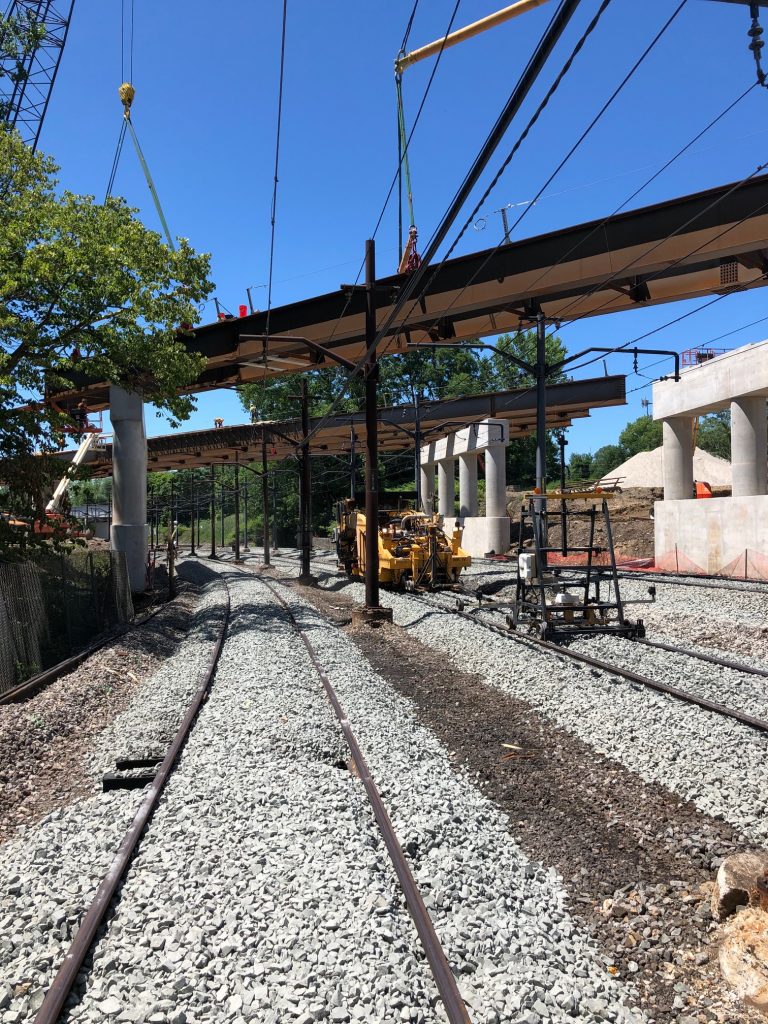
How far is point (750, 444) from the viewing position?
24.2 meters

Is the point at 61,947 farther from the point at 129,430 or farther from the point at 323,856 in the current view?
the point at 129,430

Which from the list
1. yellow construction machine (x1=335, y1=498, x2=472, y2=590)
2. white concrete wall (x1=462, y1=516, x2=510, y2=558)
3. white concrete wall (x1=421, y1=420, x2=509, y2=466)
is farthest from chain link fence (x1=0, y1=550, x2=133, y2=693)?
white concrete wall (x1=462, y1=516, x2=510, y2=558)

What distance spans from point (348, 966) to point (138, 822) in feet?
8.23

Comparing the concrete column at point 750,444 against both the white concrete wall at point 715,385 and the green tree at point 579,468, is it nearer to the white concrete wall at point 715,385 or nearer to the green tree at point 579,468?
the white concrete wall at point 715,385

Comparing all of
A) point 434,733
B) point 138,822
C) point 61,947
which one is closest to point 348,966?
point 61,947

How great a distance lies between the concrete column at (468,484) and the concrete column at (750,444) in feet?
56.4

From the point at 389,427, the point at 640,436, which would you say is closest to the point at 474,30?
the point at 389,427

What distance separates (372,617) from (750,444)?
15.1 metres

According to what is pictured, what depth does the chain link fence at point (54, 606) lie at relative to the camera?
11797 mm

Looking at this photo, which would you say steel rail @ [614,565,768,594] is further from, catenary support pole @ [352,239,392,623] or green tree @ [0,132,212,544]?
green tree @ [0,132,212,544]

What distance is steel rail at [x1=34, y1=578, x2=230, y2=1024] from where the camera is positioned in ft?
11.8

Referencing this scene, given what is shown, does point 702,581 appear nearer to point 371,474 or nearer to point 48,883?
point 371,474

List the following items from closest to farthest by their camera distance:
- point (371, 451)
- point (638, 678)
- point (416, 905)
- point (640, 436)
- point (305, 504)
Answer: point (416, 905) < point (638, 678) < point (371, 451) < point (305, 504) < point (640, 436)

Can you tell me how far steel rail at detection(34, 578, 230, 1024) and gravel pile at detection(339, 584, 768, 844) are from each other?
175 inches
